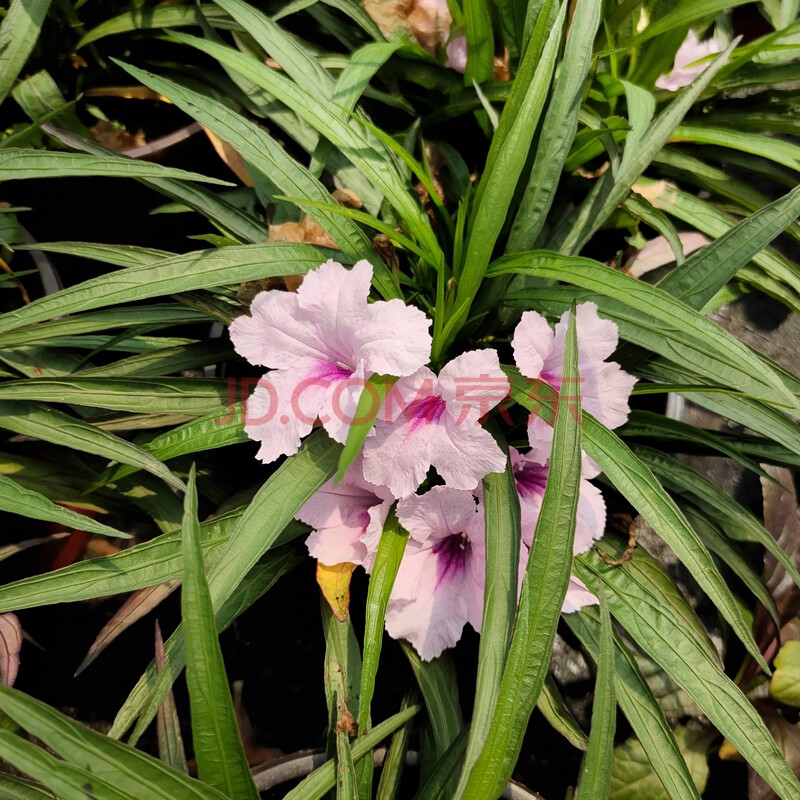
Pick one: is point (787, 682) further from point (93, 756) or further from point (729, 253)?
point (93, 756)

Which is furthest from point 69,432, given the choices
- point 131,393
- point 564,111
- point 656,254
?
point 656,254

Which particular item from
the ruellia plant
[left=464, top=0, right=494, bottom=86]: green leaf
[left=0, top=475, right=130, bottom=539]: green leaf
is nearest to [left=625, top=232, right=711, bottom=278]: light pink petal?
the ruellia plant

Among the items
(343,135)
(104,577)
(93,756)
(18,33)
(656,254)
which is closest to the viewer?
(93,756)

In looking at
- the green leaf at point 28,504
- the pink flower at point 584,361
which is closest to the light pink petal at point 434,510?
the pink flower at point 584,361

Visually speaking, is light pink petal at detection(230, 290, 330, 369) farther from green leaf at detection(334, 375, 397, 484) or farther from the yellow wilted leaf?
the yellow wilted leaf

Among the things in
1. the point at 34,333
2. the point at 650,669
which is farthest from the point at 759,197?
the point at 34,333

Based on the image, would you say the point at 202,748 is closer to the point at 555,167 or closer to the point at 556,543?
the point at 556,543

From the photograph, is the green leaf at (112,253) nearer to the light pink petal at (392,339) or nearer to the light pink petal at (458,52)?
the light pink petal at (392,339)
